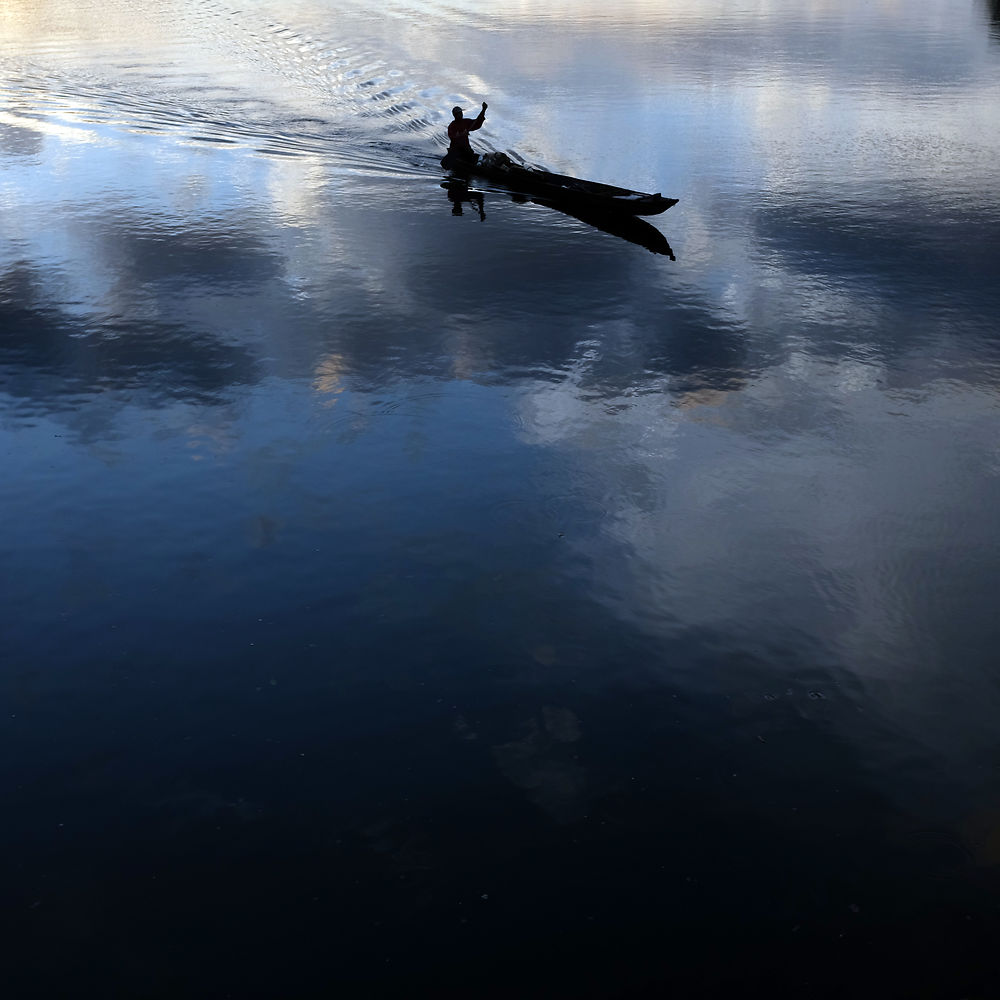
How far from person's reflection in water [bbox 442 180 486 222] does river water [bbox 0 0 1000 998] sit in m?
0.46

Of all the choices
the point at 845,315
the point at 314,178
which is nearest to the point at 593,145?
the point at 314,178

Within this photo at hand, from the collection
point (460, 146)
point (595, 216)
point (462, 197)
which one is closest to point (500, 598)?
point (595, 216)

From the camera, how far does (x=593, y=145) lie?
1391 inches

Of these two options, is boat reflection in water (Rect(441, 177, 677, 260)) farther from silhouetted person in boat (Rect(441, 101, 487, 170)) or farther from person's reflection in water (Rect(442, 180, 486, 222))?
silhouetted person in boat (Rect(441, 101, 487, 170))

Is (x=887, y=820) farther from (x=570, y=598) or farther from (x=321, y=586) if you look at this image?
(x=321, y=586)

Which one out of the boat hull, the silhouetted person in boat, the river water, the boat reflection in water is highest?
the silhouetted person in boat

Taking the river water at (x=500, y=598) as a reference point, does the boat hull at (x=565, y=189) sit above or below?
above

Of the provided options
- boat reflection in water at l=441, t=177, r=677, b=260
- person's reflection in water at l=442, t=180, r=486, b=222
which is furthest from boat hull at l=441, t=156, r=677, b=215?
person's reflection in water at l=442, t=180, r=486, b=222

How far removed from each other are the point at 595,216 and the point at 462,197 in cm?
466

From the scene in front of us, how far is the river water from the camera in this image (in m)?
9.19

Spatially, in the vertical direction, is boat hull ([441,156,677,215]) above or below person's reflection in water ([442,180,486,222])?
above

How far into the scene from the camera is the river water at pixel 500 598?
9188 mm

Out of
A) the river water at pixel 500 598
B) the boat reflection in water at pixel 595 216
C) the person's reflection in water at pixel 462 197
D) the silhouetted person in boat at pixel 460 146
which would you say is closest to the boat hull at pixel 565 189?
the silhouetted person in boat at pixel 460 146

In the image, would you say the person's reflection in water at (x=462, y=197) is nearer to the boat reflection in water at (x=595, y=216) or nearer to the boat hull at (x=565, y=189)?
the boat reflection in water at (x=595, y=216)
